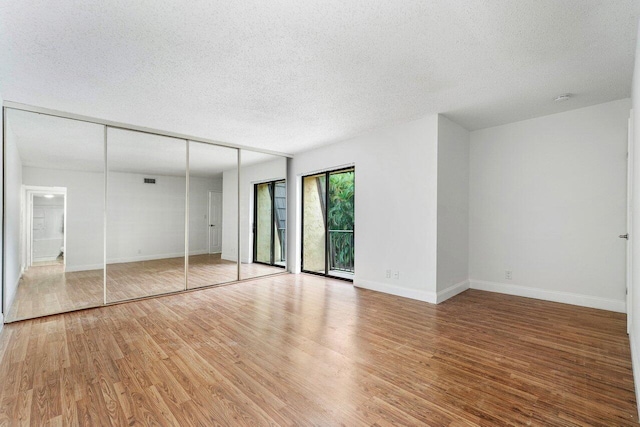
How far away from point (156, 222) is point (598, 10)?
5463 millimetres

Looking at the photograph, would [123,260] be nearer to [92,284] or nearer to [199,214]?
[92,284]

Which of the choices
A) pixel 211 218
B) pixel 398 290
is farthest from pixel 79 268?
pixel 398 290

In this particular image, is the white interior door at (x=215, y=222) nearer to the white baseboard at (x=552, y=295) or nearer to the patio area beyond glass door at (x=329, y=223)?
the patio area beyond glass door at (x=329, y=223)

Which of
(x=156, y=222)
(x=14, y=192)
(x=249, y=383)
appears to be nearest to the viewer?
(x=249, y=383)

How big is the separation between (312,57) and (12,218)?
4037mm

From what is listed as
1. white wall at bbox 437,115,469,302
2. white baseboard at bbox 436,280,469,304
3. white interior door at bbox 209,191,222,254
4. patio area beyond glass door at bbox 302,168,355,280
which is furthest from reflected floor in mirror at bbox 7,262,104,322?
white wall at bbox 437,115,469,302

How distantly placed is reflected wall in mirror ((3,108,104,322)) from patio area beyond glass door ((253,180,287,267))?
2800 millimetres

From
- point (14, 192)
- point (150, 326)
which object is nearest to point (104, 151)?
point (14, 192)

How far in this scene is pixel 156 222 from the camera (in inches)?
184

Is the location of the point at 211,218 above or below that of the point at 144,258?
above

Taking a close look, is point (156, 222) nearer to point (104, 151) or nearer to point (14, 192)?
point (104, 151)

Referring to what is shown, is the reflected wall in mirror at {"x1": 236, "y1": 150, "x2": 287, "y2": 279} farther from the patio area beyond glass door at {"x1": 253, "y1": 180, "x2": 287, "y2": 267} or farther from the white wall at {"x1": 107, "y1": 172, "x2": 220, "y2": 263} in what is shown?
the white wall at {"x1": 107, "y1": 172, "x2": 220, "y2": 263}

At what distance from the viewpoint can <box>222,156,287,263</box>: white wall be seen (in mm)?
5594

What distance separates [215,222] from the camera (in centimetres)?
544
